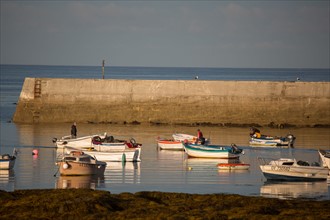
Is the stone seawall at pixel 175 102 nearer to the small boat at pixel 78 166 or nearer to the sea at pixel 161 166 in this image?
the sea at pixel 161 166

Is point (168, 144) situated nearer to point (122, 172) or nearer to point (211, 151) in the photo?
point (211, 151)

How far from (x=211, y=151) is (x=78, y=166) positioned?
8647 millimetres

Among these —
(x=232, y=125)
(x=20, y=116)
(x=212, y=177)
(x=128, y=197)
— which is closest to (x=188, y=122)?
(x=232, y=125)

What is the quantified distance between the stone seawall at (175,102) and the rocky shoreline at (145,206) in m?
28.9

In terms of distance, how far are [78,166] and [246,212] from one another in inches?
456

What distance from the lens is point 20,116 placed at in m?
54.4

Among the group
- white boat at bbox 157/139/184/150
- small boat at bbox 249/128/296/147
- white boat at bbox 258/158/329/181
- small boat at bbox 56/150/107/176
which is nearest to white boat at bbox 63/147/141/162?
small boat at bbox 56/150/107/176

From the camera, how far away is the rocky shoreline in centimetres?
2184

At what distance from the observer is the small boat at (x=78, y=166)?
32438mm

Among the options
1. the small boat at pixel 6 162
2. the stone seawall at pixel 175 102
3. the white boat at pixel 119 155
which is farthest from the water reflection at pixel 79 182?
the stone seawall at pixel 175 102

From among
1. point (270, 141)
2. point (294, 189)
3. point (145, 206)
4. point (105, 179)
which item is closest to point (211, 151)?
point (270, 141)

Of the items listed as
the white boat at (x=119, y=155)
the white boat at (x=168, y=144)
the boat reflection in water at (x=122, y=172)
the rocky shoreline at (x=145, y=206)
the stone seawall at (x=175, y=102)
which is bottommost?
the rocky shoreline at (x=145, y=206)

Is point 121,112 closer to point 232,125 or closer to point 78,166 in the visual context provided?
point 232,125

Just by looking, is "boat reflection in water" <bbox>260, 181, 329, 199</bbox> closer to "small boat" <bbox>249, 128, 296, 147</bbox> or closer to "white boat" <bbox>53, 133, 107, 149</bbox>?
"white boat" <bbox>53, 133, 107, 149</bbox>
